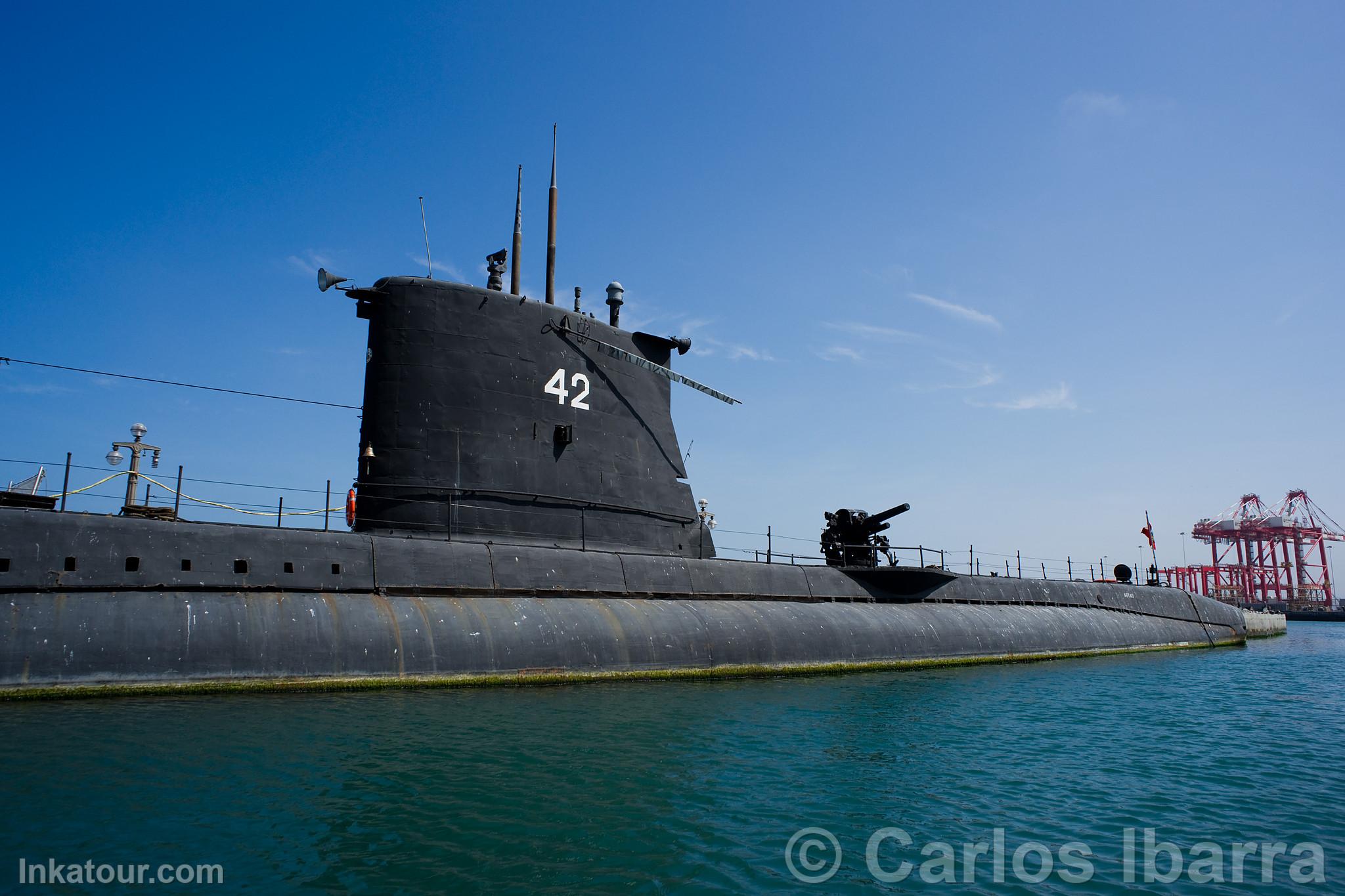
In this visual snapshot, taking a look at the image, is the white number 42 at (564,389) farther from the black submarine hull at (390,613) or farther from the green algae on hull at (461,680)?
the green algae on hull at (461,680)

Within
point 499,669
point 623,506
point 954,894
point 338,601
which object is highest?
point 623,506

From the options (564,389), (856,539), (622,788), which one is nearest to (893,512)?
(856,539)

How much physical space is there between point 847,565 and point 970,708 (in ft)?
26.0

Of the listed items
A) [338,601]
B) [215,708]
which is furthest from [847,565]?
[215,708]

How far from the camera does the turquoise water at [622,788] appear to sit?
549 cm

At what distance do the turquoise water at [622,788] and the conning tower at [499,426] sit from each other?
3.31 meters

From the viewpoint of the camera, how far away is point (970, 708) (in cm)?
1272

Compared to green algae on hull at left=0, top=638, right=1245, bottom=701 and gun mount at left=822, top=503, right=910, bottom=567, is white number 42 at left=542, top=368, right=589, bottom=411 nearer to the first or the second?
green algae on hull at left=0, top=638, right=1245, bottom=701

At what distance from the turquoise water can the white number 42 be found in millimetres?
5043

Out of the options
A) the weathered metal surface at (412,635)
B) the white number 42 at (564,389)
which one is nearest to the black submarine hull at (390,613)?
the weathered metal surface at (412,635)

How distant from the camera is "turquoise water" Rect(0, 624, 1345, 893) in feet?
18.0

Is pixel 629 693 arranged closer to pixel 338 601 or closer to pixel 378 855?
pixel 338 601

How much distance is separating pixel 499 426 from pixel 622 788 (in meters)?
7.90

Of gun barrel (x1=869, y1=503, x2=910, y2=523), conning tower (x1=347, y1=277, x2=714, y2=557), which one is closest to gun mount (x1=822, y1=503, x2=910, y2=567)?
gun barrel (x1=869, y1=503, x2=910, y2=523)
